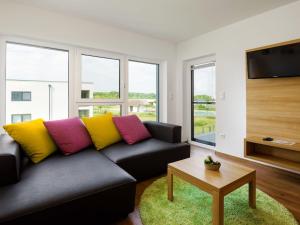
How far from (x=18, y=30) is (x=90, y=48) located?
0.99 metres

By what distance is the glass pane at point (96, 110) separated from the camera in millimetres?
3066

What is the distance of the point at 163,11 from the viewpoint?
266 centimetres

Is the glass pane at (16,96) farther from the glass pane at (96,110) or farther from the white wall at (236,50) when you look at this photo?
the white wall at (236,50)

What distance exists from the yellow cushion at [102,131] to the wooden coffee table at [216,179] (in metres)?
1.02

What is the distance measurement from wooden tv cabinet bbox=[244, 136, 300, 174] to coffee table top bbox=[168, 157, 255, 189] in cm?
91

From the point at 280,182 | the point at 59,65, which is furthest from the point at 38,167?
the point at 280,182

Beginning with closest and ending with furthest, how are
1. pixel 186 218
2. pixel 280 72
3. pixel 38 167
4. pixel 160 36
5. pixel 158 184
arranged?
pixel 186 218 < pixel 38 167 < pixel 158 184 < pixel 280 72 < pixel 160 36

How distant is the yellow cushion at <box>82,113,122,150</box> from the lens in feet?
7.68

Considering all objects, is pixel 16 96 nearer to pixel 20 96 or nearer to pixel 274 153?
pixel 20 96

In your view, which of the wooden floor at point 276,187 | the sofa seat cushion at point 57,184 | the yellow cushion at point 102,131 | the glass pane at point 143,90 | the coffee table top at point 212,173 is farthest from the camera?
the glass pane at point 143,90

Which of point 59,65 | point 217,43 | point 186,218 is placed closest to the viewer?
point 186,218

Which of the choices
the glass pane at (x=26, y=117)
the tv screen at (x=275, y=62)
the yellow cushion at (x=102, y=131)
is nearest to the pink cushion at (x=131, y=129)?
the yellow cushion at (x=102, y=131)

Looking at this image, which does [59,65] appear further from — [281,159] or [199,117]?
[281,159]

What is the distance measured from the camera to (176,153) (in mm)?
2480
